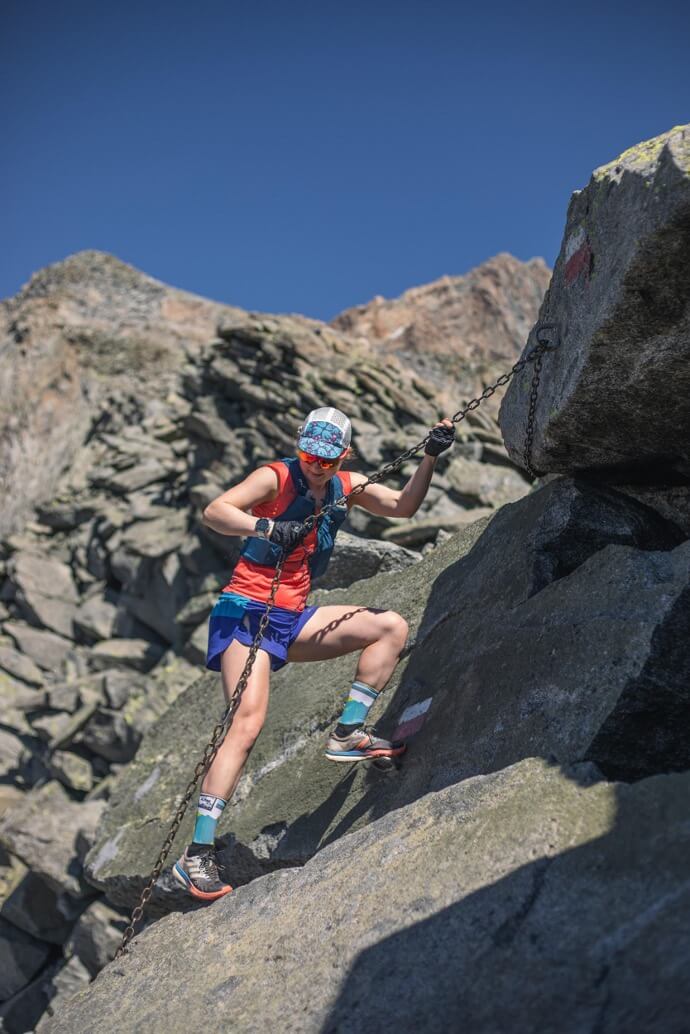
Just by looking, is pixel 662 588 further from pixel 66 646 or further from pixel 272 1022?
pixel 66 646

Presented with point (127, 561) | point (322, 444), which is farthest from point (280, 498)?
point (127, 561)

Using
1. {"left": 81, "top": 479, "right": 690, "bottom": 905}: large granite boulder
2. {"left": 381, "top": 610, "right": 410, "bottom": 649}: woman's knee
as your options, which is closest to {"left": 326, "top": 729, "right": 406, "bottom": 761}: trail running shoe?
{"left": 81, "top": 479, "right": 690, "bottom": 905}: large granite boulder

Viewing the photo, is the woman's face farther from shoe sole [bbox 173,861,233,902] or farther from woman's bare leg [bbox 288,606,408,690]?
shoe sole [bbox 173,861,233,902]

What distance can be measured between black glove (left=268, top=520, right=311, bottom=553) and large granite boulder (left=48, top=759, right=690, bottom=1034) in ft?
5.18

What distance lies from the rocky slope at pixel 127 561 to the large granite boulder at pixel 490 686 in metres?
0.76

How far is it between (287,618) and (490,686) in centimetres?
122

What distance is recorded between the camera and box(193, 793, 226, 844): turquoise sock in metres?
4.67

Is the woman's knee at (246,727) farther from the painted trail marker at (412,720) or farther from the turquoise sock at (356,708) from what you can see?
the painted trail marker at (412,720)

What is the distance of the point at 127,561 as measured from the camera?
54.9ft

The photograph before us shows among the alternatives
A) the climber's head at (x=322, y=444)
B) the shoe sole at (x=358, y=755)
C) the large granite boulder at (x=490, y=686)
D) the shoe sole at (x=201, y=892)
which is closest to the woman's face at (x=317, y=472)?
the climber's head at (x=322, y=444)

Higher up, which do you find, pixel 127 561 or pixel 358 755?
pixel 127 561

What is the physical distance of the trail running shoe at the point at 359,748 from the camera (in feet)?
15.8

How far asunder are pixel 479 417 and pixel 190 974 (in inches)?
509

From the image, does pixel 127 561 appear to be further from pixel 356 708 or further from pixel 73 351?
pixel 73 351
